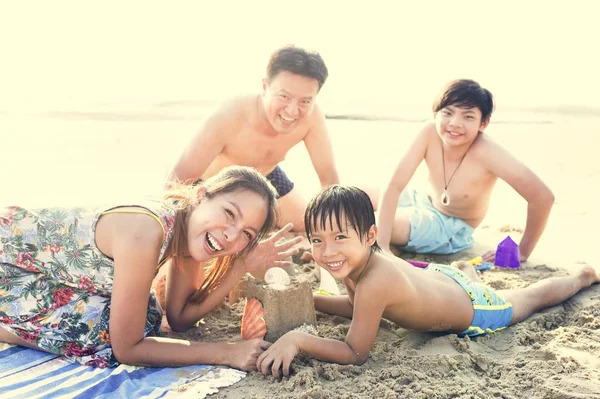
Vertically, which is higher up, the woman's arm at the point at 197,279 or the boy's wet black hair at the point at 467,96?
the boy's wet black hair at the point at 467,96

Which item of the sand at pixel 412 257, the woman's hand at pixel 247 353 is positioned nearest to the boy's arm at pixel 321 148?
the sand at pixel 412 257

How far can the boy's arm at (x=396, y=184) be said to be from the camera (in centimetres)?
412

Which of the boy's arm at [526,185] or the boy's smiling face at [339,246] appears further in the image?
the boy's arm at [526,185]

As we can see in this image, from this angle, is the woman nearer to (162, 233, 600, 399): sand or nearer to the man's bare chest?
(162, 233, 600, 399): sand

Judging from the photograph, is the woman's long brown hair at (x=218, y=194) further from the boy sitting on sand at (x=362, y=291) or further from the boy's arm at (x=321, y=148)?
the boy's arm at (x=321, y=148)

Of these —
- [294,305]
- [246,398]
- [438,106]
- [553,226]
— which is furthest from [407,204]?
[246,398]

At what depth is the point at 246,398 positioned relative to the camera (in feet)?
7.59

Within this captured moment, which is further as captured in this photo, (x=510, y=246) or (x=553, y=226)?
(x=553, y=226)

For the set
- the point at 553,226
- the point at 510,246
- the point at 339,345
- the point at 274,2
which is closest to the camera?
the point at 339,345

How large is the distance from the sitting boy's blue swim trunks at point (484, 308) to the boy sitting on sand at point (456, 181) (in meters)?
0.94

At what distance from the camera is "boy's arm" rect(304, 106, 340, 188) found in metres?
4.38

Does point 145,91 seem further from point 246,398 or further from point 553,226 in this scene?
point 246,398

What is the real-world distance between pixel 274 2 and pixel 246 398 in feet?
62.5

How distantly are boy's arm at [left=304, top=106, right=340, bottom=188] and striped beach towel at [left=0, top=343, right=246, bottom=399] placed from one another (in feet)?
7.39
